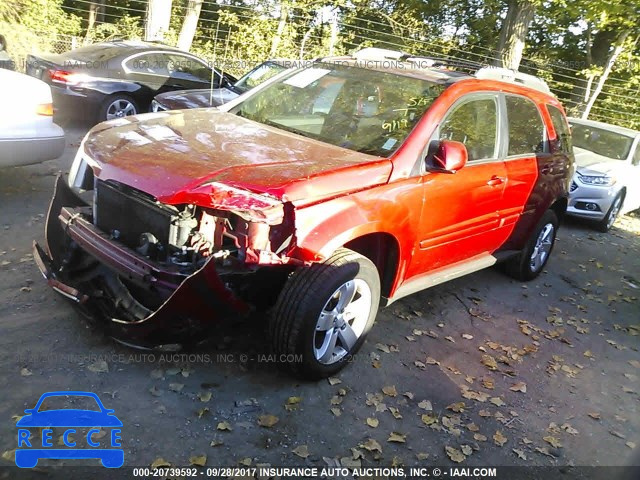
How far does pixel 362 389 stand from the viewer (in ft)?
11.8

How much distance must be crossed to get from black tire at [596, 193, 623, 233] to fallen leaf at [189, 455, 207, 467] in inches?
326

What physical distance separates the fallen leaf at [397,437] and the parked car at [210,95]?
477cm

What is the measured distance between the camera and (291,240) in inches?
122

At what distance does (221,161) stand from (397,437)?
191 cm

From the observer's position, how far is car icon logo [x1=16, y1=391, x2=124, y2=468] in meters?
2.68

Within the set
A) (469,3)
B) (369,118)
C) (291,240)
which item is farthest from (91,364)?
(469,3)

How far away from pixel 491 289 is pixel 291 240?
3224 mm

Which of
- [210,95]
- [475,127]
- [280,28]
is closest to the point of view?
[475,127]

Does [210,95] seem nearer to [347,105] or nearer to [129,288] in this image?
[347,105]

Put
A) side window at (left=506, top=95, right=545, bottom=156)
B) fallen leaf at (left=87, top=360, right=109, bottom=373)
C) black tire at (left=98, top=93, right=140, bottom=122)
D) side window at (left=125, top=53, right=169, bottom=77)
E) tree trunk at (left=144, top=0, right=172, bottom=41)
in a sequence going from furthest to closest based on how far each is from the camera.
Result: tree trunk at (left=144, top=0, right=172, bottom=41), side window at (left=125, top=53, right=169, bottom=77), black tire at (left=98, top=93, right=140, bottom=122), side window at (left=506, top=95, right=545, bottom=156), fallen leaf at (left=87, top=360, right=109, bottom=373)

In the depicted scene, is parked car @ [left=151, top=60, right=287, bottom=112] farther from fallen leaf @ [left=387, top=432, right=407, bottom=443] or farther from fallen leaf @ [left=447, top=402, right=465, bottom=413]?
Result: fallen leaf @ [left=387, top=432, right=407, bottom=443]

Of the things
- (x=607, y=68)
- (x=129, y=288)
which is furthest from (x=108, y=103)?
(x=607, y=68)

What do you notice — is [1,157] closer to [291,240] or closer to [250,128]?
[250,128]

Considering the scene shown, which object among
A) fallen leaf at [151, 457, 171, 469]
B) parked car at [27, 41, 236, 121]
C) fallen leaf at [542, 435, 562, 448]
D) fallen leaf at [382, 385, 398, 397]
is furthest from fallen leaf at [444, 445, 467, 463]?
parked car at [27, 41, 236, 121]
